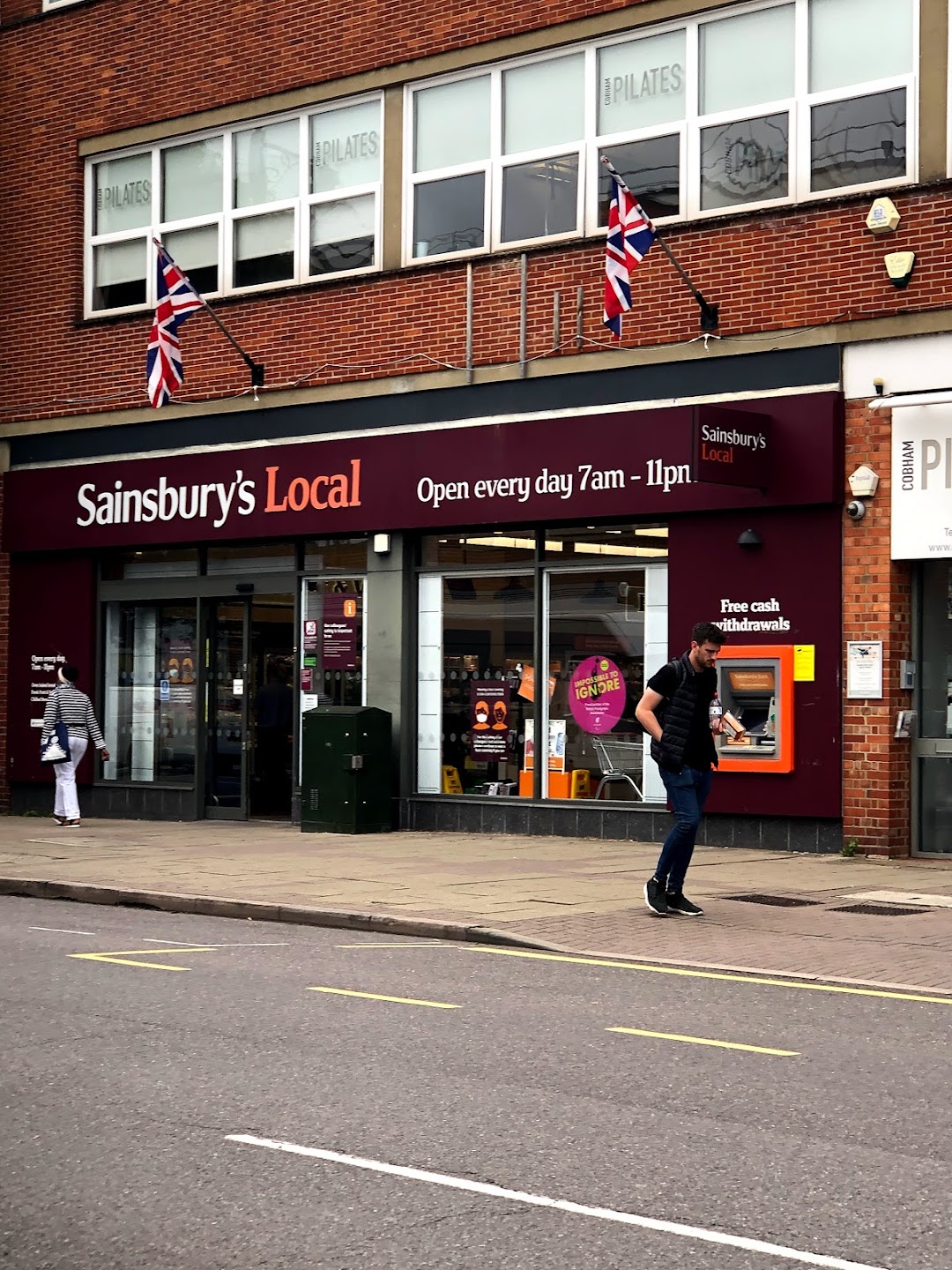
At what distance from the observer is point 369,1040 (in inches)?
303


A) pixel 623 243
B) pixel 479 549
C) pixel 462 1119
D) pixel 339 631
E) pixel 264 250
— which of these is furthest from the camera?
pixel 264 250

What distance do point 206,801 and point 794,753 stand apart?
8070 mm

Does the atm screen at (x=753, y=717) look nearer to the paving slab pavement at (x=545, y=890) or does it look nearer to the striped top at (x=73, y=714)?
the paving slab pavement at (x=545, y=890)

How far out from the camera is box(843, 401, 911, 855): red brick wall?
15922 millimetres

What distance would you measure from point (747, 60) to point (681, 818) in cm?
847

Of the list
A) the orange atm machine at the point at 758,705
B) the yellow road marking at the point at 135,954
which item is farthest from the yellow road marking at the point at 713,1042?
the orange atm machine at the point at 758,705

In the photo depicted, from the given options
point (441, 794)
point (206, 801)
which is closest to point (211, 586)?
point (206, 801)

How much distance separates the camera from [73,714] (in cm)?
2070

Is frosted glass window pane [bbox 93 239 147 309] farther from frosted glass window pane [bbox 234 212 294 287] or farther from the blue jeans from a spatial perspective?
the blue jeans

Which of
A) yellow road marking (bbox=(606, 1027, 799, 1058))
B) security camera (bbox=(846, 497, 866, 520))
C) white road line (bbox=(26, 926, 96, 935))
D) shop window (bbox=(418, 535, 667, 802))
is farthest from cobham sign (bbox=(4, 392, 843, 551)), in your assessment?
yellow road marking (bbox=(606, 1027, 799, 1058))

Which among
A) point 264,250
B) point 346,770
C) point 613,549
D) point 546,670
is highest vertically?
point 264,250

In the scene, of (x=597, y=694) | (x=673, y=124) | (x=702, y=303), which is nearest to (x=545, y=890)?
(x=597, y=694)

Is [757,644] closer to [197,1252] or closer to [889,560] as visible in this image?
[889,560]

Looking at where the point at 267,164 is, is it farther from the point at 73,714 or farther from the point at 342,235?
the point at 73,714
